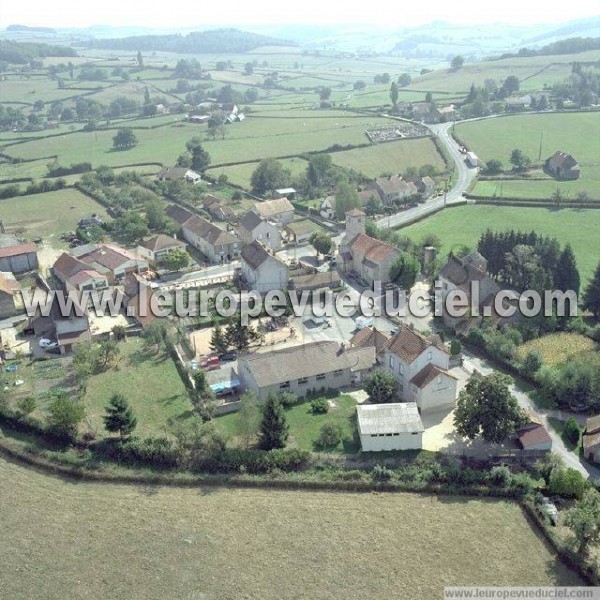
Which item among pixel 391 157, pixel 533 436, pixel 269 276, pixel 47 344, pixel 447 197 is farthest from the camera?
pixel 391 157

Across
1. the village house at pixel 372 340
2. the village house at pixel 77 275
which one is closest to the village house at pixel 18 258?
the village house at pixel 77 275

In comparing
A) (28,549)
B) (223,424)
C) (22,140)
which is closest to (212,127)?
(22,140)

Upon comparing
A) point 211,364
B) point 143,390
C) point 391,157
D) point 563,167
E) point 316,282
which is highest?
point 391,157

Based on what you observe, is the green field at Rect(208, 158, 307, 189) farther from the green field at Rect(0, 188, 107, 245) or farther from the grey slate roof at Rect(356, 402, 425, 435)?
the grey slate roof at Rect(356, 402, 425, 435)

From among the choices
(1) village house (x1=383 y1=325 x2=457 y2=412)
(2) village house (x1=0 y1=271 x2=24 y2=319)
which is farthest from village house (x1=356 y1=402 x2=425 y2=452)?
(2) village house (x1=0 y1=271 x2=24 y2=319)

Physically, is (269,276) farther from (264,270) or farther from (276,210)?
(276,210)

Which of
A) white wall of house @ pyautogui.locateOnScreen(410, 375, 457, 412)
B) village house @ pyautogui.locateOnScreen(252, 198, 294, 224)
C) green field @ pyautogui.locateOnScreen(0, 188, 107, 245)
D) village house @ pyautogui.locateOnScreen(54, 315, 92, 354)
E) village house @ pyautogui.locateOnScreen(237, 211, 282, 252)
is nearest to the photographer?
white wall of house @ pyautogui.locateOnScreen(410, 375, 457, 412)

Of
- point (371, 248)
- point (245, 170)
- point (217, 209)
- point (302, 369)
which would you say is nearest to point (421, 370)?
point (302, 369)
